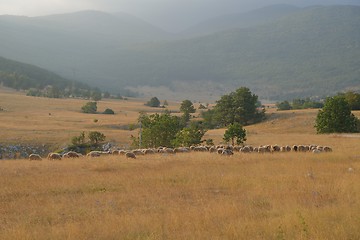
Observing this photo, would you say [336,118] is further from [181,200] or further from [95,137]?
[181,200]

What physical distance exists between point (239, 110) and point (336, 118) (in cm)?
2457

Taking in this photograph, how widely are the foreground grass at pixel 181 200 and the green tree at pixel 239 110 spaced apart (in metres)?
50.8

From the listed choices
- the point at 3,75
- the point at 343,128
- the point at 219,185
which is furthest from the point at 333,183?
the point at 3,75

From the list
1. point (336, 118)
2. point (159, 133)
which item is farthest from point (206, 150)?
point (336, 118)

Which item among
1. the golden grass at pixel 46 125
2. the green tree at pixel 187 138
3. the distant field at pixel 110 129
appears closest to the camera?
the green tree at pixel 187 138

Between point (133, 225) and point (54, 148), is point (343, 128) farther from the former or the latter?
point (133, 225)

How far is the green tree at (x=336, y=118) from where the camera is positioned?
52.5 m

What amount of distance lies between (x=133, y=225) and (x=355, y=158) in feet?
66.2

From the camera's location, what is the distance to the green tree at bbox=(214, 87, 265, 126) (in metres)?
76.4

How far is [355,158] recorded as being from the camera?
1093 inches

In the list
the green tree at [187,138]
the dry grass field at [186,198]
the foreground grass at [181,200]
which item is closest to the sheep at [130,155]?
the dry grass field at [186,198]

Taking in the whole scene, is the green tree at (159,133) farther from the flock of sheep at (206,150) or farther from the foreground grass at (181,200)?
the foreground grass at (181,200)

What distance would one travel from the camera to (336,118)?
53531 millimetres

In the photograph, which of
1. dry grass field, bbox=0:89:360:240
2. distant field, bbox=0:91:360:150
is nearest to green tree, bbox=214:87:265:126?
Answer: distant field, bbox=0:91:360:150
